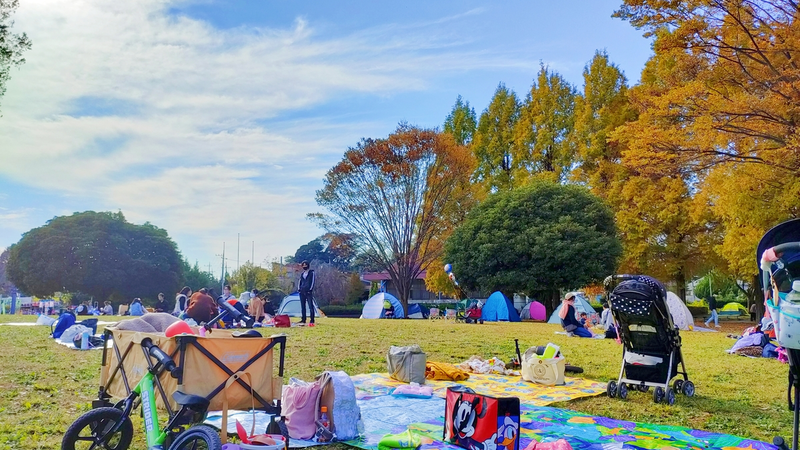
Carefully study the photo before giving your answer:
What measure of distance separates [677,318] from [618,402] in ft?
51.3

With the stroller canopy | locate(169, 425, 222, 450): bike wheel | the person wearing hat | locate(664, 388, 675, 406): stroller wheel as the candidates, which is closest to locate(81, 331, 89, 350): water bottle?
locate(169, 425, 222, 450): bike wheel

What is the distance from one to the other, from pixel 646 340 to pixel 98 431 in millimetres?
5985

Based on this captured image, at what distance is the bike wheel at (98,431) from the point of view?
406 centimetres

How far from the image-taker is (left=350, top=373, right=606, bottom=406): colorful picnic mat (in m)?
6.96

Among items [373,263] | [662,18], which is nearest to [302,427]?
[662,18]

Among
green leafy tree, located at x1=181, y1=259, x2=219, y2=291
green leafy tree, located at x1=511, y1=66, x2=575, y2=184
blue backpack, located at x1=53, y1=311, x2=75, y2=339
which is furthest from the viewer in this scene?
green leafy tree, located at x1=181, y1=259, x2=219, y2=291

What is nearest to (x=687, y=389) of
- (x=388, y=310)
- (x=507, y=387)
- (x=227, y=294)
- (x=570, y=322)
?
(x=507, y=387)

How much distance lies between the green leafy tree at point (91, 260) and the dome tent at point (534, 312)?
32485mm

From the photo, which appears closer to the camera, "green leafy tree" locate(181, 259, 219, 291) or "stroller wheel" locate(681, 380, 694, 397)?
"stroller wheel" locate(681, 380, 694, 397)

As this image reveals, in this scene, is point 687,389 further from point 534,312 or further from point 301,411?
point 534,312

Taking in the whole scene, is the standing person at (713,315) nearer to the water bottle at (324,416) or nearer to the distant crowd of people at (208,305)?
the distant crowd of people at (208,305)

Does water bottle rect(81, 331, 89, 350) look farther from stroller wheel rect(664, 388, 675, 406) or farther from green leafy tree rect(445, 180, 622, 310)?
green leafy tree rect(445, 180, 622, 310)

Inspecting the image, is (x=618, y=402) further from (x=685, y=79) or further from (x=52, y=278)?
(x=52, y=278)

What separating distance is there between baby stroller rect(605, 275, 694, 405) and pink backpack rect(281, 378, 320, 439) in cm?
390
